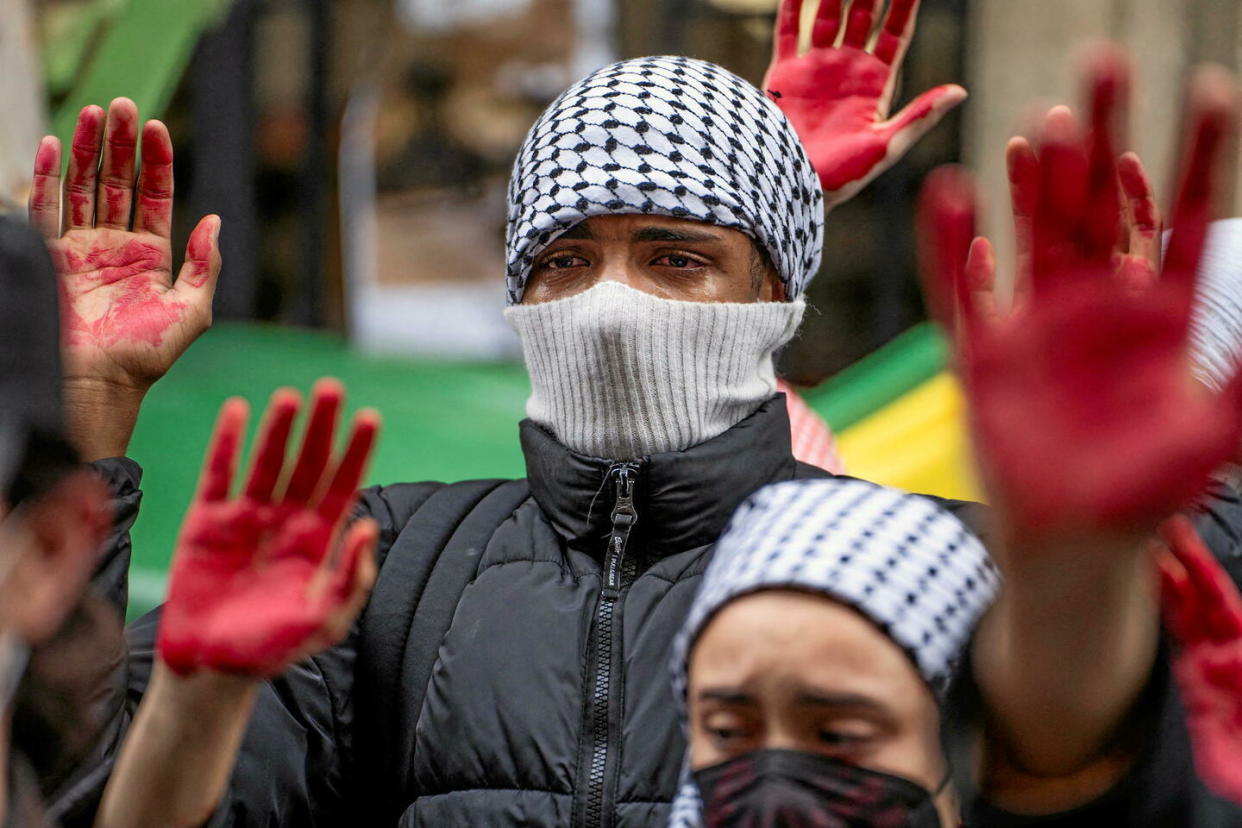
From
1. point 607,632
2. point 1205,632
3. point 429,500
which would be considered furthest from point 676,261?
point 1205,632

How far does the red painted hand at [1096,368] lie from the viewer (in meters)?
1.27

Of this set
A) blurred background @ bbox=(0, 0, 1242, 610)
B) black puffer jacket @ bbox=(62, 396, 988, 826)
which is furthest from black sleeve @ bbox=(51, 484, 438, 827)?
blurred background @ bbox=(0, 0, 1242, 610)

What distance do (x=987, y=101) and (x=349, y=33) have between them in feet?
11.3

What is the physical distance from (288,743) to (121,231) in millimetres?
859

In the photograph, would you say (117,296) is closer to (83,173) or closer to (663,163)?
(83,173)

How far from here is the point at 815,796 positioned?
5.47ft

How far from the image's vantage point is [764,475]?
93.7 inches

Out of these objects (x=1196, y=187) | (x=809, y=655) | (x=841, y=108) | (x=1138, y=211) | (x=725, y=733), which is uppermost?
(x=1196, y=187)

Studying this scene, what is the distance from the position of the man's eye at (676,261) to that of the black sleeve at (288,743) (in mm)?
626

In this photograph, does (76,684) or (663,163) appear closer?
(76,684)

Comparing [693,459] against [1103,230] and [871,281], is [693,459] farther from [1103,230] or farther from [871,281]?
[871,281]

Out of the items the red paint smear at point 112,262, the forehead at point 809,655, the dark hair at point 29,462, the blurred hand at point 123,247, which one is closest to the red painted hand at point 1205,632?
the forehead at point 809,655

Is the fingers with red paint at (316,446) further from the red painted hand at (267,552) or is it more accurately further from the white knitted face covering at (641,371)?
the white knitted face covering at (641,371)

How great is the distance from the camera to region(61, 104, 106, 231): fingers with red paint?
7.98ft
